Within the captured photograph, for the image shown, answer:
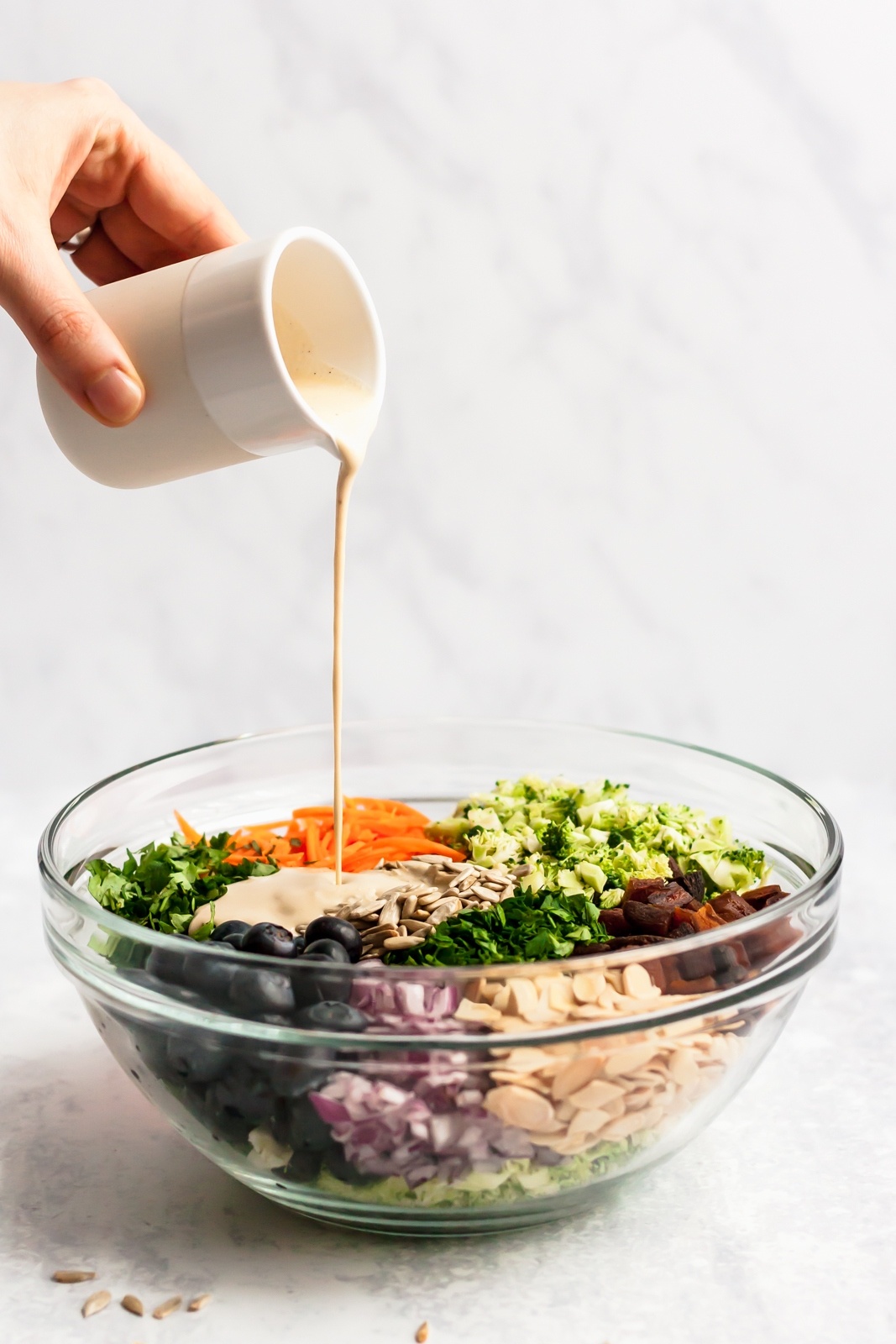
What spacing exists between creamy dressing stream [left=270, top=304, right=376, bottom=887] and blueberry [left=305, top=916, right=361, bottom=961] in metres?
0.27

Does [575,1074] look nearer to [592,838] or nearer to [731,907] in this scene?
[731,907]

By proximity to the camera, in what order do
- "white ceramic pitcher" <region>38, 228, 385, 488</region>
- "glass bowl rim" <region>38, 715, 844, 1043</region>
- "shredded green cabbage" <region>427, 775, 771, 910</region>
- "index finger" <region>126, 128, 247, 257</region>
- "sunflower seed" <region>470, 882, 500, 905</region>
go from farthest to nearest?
1. "index finger" <region>126, 128, 247, 257</region>
2. "shredded green cabbage" <region>427, 775, 771, 910</region>
3. "sunflower seed" <region>470, 882, 500, 905</region>
4. "white ceramic pitcher" <region>38, 228, 385, 488</region>
5. "glass bowl rim" <region>38, 715, 844, 1043</region>

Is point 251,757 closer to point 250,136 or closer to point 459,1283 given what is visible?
point 459,1283

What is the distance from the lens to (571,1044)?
5.11 feet

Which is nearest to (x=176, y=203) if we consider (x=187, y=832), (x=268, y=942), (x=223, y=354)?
(x=223, y=354)

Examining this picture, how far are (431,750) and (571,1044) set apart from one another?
120 centimetres

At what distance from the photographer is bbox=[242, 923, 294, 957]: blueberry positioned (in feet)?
5.79

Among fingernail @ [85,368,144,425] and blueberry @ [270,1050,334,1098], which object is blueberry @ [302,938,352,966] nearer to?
blueberry @ [270,1050,334,1098]

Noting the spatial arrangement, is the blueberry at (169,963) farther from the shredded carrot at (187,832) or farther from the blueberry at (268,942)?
the shredded carrot at (187,832)

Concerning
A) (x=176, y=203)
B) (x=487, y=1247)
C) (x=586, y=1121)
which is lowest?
(x=487, y=1247)

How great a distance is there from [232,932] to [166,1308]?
47 cm

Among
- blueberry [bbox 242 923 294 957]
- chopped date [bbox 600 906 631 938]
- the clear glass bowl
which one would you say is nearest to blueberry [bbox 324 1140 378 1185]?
the clear glass bowl

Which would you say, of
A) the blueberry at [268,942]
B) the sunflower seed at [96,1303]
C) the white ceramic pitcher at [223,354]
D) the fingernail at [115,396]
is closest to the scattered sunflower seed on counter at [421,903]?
the blueberry at [268,942]

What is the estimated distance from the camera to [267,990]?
1568 mm
